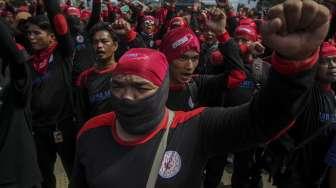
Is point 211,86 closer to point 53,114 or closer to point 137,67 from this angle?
point 53,114

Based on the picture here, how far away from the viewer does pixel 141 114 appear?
6.01 ft

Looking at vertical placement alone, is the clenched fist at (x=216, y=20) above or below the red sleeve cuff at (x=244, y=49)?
above

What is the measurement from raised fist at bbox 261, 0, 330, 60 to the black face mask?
0.68m

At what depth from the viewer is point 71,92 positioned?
408cm

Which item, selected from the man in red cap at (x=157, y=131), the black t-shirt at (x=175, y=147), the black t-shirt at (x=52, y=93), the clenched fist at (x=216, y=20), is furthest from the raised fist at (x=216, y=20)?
the black t-shirt at (x=52, y=93)

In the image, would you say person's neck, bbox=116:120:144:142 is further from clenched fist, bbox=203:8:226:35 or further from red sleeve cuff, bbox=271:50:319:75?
clenched fist, bbox=203:8:226:35

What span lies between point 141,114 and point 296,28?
81cm

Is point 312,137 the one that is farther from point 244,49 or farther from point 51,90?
point 51,90

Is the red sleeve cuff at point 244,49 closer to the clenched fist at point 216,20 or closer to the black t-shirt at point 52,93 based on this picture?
the clenched fist at point 216,20

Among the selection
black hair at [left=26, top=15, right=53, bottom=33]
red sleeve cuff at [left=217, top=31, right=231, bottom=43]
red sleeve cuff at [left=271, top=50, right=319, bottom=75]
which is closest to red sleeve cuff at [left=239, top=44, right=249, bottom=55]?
red sleeve cuff at [left=217, top=31, right=231, bottom=43]

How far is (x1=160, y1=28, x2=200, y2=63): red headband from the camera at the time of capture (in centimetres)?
339

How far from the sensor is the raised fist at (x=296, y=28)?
1208mm

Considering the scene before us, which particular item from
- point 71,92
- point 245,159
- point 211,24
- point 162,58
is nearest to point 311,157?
point 245,159

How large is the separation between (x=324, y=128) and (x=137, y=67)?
78.3 inches
